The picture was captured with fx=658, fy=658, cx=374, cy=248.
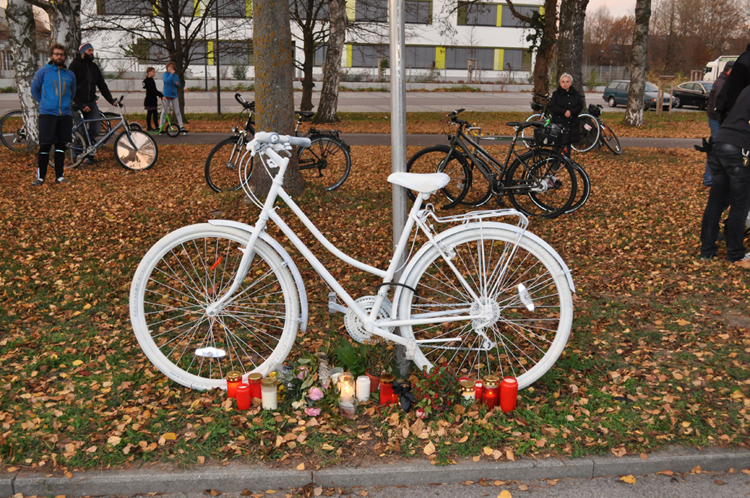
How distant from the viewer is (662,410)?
3.69 meters

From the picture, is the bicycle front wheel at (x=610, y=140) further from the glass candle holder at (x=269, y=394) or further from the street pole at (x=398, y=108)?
the glass candle holder at (x=269, y=394)

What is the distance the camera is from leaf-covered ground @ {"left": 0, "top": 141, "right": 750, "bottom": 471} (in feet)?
11.1

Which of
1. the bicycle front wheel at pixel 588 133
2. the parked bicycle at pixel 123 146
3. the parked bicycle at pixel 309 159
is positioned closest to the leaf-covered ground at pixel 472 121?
the bicycle front wheel at pixel 588 133

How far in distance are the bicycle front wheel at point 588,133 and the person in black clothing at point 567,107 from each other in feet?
8.84

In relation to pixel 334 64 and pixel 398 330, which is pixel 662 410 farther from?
pixel 334 64

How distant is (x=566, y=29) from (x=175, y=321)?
12.3 metres

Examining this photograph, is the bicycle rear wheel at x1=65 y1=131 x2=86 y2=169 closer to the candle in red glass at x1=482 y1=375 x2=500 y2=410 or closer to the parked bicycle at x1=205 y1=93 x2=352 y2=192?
the parked bicycle at x1=205 y1=93 x2=352 y2=192

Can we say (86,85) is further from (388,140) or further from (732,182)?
(732,182)

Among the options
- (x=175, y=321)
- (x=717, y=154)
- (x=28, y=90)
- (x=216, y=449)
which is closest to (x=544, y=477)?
(x=216, y=449)

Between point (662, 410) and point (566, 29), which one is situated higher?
point (566, 29)

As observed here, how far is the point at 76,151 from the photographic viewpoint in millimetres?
11695

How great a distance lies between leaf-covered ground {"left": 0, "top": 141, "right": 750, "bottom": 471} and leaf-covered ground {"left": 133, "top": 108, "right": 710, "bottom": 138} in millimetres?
11026

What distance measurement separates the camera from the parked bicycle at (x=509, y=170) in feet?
25.8

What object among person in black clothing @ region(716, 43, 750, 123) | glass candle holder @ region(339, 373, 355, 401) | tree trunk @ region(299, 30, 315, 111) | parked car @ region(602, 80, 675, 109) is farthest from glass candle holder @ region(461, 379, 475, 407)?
parked car @ region(602, 80, 675, 109)
